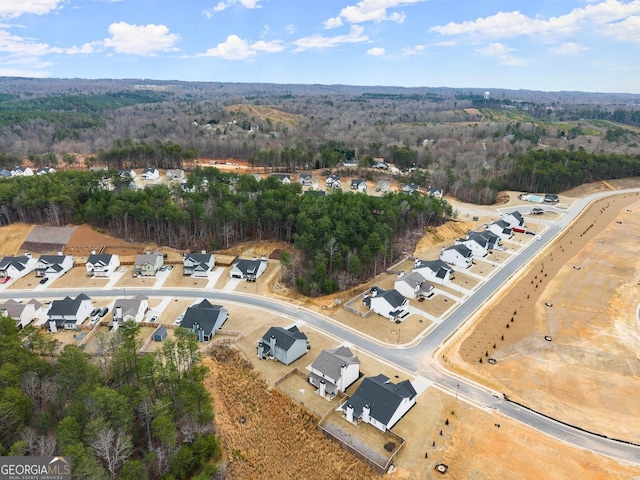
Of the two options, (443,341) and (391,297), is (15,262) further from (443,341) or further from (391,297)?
(443,341)

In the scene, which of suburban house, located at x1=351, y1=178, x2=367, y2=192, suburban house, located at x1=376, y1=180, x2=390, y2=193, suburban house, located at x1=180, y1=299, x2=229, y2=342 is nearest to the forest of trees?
suburban house, located at x1=180, y1=299, x2=229, y2=342

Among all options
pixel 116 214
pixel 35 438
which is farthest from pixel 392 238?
pixel 35 438

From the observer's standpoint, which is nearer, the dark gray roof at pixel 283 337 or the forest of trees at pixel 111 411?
the forest of trees at pixel 111 411

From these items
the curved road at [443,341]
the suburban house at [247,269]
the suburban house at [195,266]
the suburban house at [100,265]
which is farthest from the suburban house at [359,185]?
the suburban house at [100,265]

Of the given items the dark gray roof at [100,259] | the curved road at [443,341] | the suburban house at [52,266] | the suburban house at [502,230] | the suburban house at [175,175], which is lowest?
the curved road at [443,341]

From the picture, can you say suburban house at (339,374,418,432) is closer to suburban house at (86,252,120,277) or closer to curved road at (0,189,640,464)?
curved road at (0,189,640,464)

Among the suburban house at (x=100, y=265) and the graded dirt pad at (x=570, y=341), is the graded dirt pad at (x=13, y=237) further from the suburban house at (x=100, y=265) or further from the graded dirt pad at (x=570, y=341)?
the graded dirt pad at (x=570, y=341)

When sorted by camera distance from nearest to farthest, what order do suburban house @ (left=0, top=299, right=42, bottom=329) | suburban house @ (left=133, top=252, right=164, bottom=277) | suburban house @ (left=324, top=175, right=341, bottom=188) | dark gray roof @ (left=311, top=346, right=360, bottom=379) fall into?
dark gray roof @ (left=311, top=346, right=360, bottom=379), suburban house @ (left=0, top=299, right=42, bottom=329), suburban house @ (left=133, top=252, right=164, bottom=277), suburban house @ (left=324, top=175, right=341, bottom=188)
